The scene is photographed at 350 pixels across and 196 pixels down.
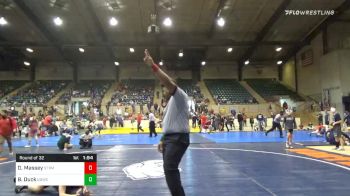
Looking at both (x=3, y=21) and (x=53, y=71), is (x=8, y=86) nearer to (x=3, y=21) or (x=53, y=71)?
(x=53, y=71)

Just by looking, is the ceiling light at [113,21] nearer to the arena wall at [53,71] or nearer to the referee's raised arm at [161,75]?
the arena wall at [53,71]

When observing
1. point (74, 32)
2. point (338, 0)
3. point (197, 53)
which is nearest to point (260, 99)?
point (197, 53)

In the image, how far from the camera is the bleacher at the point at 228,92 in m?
38.0

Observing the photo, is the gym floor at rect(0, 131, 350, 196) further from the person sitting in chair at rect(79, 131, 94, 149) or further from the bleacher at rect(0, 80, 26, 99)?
the bleacher at rect(0, 80, 26, 99)

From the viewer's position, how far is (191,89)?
134 feet

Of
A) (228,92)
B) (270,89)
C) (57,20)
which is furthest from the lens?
(270,89)

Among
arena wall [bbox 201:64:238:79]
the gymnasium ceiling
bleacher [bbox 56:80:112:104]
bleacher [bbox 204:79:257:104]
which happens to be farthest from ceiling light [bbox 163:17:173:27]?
arena wall [bbox 201:64:238:79]

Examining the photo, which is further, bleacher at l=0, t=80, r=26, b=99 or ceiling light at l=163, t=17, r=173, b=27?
bleacher at l=0, t=80, r=26, b=99

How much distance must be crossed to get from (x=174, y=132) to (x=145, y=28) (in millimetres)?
29314

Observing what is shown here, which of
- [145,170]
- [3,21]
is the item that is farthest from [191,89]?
[145,170]

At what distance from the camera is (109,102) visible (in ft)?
122

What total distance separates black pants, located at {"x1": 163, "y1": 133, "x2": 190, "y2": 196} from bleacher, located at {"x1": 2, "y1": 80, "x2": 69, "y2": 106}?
35.7m

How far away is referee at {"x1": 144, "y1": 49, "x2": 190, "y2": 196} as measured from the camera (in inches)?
161

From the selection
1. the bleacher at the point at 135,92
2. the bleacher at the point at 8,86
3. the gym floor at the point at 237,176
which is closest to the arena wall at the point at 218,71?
the bleacher at the point at 135,92
